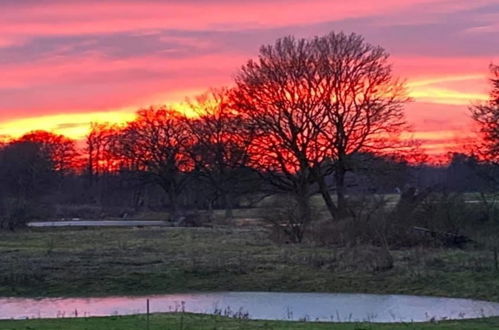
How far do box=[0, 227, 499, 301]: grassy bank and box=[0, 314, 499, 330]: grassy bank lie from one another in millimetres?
8708

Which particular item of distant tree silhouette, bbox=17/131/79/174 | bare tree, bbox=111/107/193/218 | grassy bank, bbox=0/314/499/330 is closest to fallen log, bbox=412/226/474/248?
grassy bank, bbox=0/314/499/330

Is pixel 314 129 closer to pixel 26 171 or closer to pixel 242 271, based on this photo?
pixel 242 271

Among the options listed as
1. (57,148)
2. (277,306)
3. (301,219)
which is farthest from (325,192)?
(57,148)

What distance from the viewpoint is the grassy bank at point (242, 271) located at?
95.6 ft

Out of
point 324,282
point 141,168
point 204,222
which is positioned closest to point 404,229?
point 324,282

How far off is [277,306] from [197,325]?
7259 millimetres

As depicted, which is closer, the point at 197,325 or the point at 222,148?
the point at 197,325

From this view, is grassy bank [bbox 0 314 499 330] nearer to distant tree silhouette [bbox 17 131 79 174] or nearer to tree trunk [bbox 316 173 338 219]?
tree trunk [bbox 316 173 338 219]

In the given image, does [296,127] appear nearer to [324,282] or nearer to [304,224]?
[304,224]

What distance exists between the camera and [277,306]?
1012 inches

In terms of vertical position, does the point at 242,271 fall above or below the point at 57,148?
below

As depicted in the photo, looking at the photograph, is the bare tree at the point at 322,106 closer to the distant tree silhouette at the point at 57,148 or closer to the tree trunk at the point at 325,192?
the tree trunk at the point at 325,192

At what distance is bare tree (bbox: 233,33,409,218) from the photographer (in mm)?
51969

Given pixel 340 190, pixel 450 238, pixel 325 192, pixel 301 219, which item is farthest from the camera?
pixel 325 192
